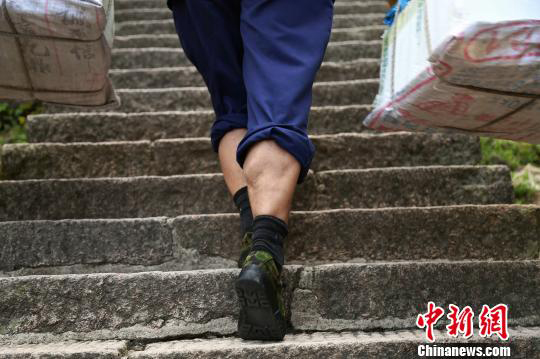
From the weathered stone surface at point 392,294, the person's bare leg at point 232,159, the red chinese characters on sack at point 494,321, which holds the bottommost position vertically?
the red chinese characters on sack at point 494,321

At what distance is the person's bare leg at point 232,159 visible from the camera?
1.78 metres

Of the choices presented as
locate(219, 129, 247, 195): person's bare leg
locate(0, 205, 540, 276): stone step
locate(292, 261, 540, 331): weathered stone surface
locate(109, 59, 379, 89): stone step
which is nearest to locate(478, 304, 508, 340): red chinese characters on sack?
locate(292, 261, 540, 331): weathered stone surface

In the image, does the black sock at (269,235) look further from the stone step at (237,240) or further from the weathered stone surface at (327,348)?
the stone step at (237,240)

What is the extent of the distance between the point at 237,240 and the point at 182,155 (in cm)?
79

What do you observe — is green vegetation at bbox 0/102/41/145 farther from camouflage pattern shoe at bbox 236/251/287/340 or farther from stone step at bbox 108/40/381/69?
camouflage pattern shoe at bbox 236/251/287/340

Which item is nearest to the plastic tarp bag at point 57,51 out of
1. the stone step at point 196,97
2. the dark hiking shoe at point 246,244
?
the dark hiking shoe at point 246,244

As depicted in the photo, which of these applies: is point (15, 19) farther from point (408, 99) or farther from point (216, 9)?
point (408, 99)

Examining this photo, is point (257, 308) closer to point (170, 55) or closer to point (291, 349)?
point (291, 349)

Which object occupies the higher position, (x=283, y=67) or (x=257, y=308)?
(x=283, y=67)

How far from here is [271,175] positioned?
1.53m

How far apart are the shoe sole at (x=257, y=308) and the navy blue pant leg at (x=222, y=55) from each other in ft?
1.86

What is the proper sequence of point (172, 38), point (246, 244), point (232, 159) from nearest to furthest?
1. point (246, 244)
2. point (232, 159)
3. point (172, 38)

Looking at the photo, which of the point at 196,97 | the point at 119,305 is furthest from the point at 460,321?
the point at 196,97

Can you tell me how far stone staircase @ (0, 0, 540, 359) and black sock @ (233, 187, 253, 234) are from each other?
0.16 meters
